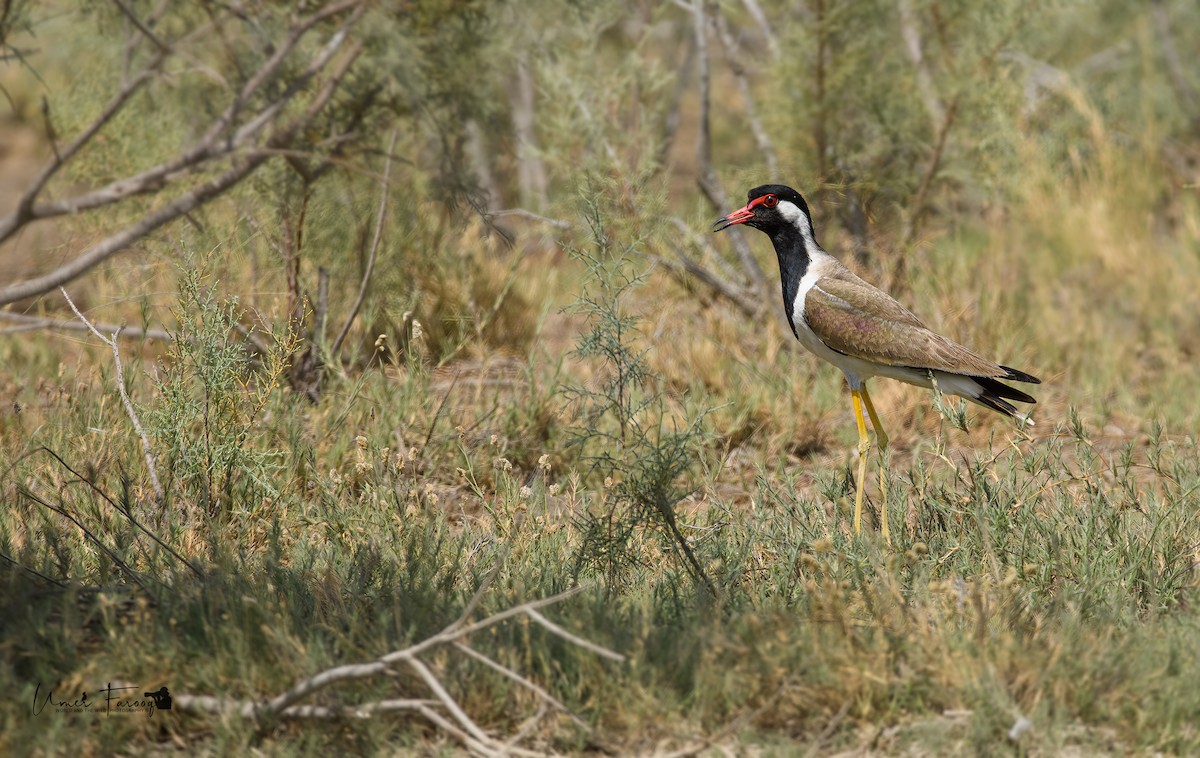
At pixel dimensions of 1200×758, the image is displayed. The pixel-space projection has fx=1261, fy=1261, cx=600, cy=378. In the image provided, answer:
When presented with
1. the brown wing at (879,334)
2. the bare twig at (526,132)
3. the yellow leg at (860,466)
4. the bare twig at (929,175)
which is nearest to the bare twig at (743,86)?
the bare twig at (929,175)

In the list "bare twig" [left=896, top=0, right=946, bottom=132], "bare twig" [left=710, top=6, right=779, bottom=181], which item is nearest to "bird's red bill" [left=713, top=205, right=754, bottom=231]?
"bare twig" [left=710, top=6, right=779, bottom=181]

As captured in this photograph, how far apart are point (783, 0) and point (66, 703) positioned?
19.9 ft

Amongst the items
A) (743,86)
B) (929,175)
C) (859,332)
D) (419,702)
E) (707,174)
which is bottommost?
(419,702)

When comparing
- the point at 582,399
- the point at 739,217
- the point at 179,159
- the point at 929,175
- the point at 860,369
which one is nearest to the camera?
the point at 179,159

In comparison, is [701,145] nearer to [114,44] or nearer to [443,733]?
[114,44]

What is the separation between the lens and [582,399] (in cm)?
585

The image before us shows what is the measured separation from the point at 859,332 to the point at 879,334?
0.08m

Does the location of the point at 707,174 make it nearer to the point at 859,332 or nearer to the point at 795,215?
the point at 795,215

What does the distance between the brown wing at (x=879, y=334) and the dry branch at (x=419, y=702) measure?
2.33 meters

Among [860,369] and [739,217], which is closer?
[860,369]

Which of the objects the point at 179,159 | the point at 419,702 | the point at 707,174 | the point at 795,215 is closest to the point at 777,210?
the point at 795,215

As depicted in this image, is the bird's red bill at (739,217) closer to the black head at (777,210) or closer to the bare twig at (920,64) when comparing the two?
the black head at (777,210)

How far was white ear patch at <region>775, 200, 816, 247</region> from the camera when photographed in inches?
212

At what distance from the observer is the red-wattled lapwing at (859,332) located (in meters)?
5.02
